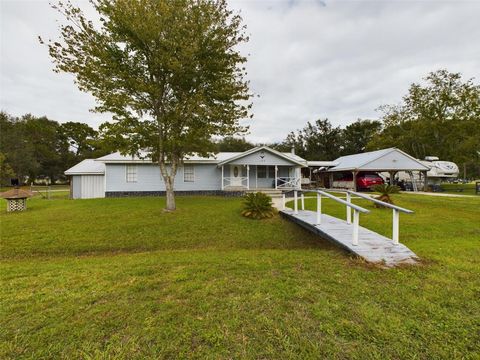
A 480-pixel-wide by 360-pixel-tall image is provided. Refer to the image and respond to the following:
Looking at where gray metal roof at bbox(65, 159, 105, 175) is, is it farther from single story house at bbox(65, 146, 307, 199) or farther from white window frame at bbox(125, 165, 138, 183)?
white window frame at bbox(125, 165, 138, 183)

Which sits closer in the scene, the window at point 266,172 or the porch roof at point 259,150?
the porch roof at point 259,150

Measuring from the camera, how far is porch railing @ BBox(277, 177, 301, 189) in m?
20.7

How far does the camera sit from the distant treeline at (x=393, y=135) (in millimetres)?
27750

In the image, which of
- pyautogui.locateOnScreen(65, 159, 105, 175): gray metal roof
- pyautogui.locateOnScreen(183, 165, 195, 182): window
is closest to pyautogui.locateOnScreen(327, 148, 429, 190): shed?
pyautogui.locateOnScreen(183, 165, 195, 182): window

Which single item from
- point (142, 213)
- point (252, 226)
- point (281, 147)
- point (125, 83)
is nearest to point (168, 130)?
point (125, 83)

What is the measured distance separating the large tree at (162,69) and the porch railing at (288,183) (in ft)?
35.5

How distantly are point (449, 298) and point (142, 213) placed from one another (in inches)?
397

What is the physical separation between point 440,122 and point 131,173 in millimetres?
33925

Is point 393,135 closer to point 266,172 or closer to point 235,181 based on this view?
point 266,172

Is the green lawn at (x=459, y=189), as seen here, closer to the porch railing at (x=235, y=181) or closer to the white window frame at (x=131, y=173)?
the porch railing at (x=235, y=181)

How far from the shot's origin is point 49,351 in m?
2.33

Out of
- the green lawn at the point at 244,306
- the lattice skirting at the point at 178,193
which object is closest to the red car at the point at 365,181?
the lattice skirting at the point at 178,193

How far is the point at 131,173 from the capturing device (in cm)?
1795

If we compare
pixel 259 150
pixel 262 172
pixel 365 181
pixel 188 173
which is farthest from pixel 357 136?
pixel 188 173
